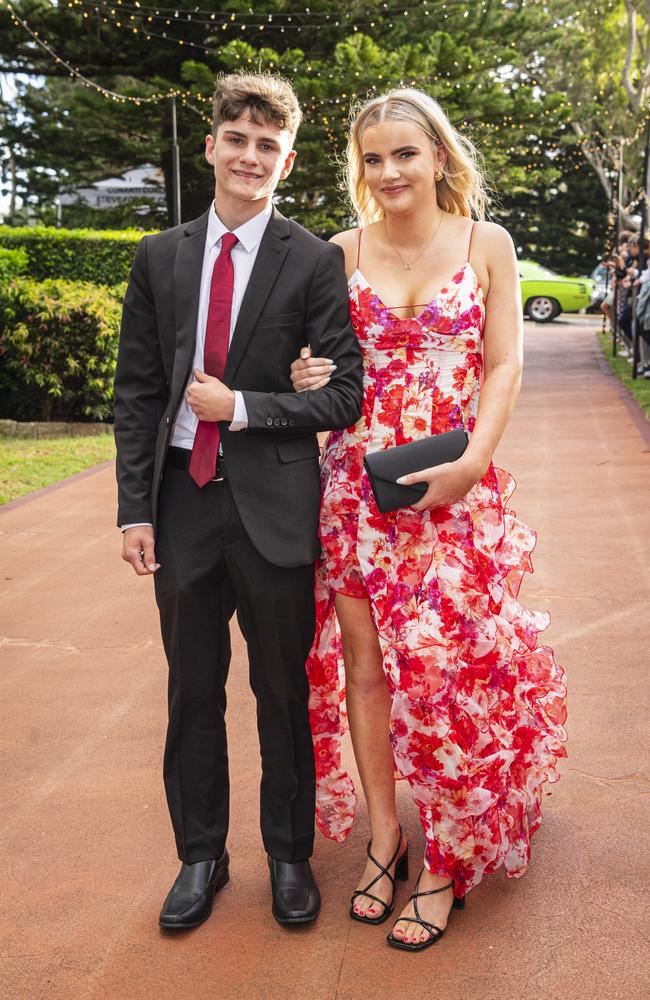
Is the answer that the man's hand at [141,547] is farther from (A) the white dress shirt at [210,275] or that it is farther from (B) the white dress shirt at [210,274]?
(B) the white dress shirt at [210,274]

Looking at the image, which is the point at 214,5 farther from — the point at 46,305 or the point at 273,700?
the point at 273,700

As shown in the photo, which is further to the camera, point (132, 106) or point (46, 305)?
point (132, 106)

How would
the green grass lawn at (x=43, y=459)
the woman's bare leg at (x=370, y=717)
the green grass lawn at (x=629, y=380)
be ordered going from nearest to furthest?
1. the woman's bare leg at (x=370, y=717)
2. the green grass lawn at (x=43, y=459)
3. the green grass lawn at (x=629, y=380)

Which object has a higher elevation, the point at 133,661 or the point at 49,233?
the point at 49,233

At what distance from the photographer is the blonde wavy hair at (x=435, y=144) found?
274cm

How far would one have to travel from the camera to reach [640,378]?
1459 centimetres

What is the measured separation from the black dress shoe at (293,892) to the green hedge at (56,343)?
29.8 feet

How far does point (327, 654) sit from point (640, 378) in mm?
12541

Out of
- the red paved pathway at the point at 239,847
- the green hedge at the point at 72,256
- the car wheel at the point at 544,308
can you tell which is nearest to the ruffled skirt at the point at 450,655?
the red paved pathway at the point at 239,847

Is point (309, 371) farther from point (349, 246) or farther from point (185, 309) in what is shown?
point (349, 246)

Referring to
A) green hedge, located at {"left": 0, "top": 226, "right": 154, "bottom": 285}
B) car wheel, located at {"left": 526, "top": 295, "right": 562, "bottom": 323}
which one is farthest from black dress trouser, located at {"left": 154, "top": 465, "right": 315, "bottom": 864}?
car wheel, located at {"left": 526, "top": 295, "right": 562, "bottom": 323}

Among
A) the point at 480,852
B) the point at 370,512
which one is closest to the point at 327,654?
the point at 370,512

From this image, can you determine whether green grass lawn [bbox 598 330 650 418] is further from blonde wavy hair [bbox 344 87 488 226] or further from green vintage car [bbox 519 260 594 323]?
blonde wavy hair [bbox 344 87 488 226]

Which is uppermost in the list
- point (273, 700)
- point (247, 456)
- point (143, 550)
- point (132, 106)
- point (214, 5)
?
point (214, 5)
